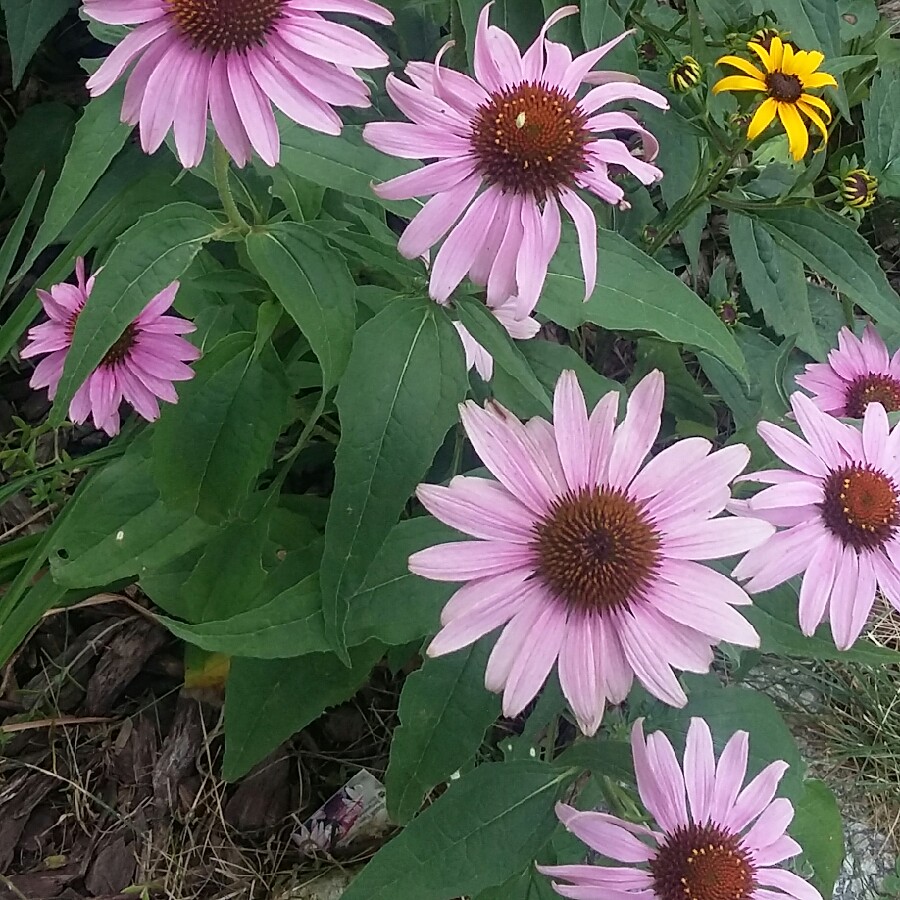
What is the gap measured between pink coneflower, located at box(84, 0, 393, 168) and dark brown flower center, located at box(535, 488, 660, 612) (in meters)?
0.33

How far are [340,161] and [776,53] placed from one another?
59 cm

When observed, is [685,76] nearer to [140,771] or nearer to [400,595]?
[400,595]

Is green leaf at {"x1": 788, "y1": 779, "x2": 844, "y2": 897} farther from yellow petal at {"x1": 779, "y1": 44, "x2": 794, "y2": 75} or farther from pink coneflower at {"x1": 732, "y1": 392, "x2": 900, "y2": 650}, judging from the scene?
yellow petal at {"x1": 779, "y1": 44, "x2": 794, "y2": 75}

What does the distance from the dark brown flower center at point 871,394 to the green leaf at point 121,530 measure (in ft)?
2.48

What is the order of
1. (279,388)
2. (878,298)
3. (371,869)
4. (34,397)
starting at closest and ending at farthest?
(371,869), (279,388), (878,298), (34,397)

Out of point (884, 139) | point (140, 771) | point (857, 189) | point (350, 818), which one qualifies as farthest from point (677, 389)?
point (140, 771)

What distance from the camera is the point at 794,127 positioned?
1029 millimetres

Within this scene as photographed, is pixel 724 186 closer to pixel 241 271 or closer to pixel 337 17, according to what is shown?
pixel 337 17

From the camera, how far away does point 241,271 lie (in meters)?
0.92

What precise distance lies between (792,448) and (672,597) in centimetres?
25

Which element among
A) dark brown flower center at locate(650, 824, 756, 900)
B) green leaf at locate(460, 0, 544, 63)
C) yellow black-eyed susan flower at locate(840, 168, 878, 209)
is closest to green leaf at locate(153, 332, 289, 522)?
green leaf at locate(460, 0, 544, 63)

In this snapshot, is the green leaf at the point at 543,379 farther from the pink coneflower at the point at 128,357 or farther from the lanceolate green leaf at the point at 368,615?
the pink coneflower at the point at 128,357

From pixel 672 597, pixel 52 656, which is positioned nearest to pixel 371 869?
pixel 672 597

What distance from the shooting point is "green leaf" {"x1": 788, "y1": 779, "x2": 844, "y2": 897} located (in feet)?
3.07
